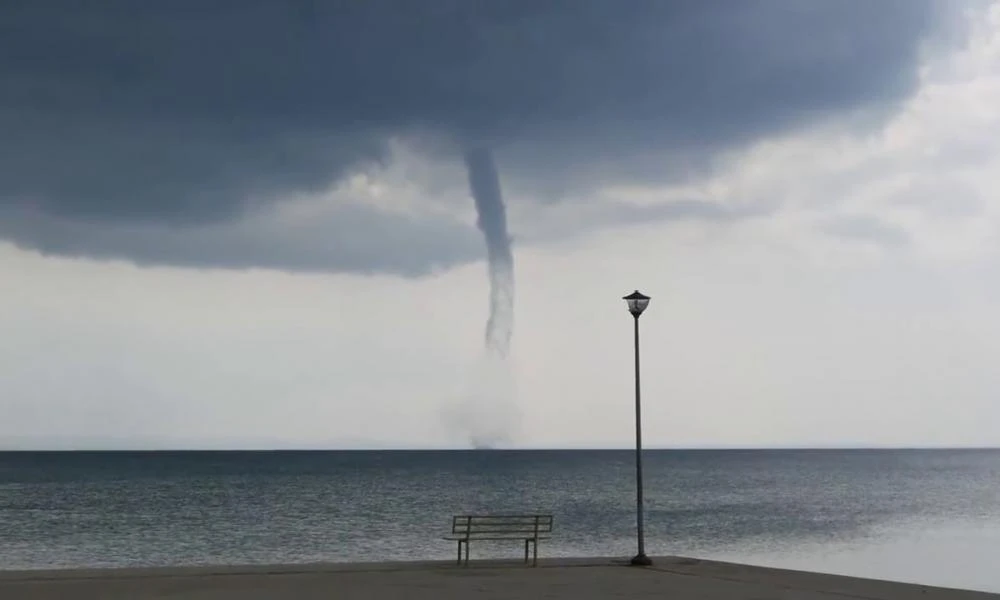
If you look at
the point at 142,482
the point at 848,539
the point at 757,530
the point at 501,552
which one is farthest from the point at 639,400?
the point at 142,482

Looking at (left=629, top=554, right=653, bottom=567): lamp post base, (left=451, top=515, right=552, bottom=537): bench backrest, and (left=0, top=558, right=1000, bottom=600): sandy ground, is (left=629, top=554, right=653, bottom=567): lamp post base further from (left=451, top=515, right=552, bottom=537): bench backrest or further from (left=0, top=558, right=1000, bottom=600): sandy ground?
(left=451, top=515, right=552, bottom=537): bench backrest

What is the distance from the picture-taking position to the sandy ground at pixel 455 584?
1766 cm

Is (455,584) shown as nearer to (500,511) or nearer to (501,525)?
(501,525)

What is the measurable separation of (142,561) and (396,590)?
3214 centimetres

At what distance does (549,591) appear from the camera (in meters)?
18.1

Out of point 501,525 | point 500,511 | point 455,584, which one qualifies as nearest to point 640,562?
point 501,525

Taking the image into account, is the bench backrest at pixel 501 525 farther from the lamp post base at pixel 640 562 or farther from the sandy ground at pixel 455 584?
the lamp post base at pixel 640 562

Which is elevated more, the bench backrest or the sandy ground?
the bench backrest

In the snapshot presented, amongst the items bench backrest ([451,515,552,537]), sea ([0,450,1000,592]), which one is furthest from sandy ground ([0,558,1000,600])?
sea ([0,450,1000,592])

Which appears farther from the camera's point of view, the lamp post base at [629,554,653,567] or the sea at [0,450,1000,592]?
the sea at [0,450,1000,592]

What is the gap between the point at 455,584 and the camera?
19.2 m

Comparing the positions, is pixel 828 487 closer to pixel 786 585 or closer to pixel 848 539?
pixel 848 539

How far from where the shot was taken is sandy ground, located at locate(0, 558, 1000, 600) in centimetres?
1766

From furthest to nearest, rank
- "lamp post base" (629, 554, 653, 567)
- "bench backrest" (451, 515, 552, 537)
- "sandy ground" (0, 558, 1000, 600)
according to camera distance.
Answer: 1. "lamp post base" (629, 554, 653, 567)
2. "bench backrest" (451, 515, 552, 537)
3. "sandy ground" (0, 558, 1000, 600)
